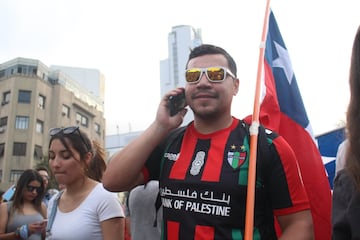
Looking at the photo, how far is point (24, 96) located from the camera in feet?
119

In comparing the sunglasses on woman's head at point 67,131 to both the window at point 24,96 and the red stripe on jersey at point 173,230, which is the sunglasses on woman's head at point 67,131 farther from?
the window at point 24,96

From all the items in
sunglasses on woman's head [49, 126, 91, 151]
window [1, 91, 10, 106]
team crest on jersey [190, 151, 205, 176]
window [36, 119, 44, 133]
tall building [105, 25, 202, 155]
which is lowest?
team crest on jersey [190, 151, 205, 176]

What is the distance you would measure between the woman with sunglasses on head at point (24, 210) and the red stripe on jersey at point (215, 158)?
8.04ft

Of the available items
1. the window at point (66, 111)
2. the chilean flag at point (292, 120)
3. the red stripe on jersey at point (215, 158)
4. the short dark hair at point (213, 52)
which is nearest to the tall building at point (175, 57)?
the window at point (66, 111)

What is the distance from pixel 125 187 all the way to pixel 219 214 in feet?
2.05

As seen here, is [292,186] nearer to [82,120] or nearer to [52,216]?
[52,216]

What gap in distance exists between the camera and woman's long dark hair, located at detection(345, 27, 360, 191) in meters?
1.40

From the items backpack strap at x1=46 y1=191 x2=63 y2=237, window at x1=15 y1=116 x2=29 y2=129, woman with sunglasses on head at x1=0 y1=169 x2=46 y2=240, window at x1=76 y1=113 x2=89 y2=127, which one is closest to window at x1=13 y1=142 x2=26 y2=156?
window at x1=15 y1=116 x2=29 y2=129

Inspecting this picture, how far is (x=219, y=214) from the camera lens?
201 centimetres

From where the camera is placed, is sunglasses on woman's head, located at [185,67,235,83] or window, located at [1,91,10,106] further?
window, located at [1,91,10,106]

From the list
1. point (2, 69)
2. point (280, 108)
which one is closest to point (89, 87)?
point (2, 69)

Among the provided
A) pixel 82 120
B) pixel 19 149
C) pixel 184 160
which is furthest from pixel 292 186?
pixel 82 120

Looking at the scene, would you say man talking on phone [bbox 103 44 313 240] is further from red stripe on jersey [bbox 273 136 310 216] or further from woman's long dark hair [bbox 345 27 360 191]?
woman's long dark hair [bbox 345 27 360 191]

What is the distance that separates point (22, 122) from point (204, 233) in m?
36.6
